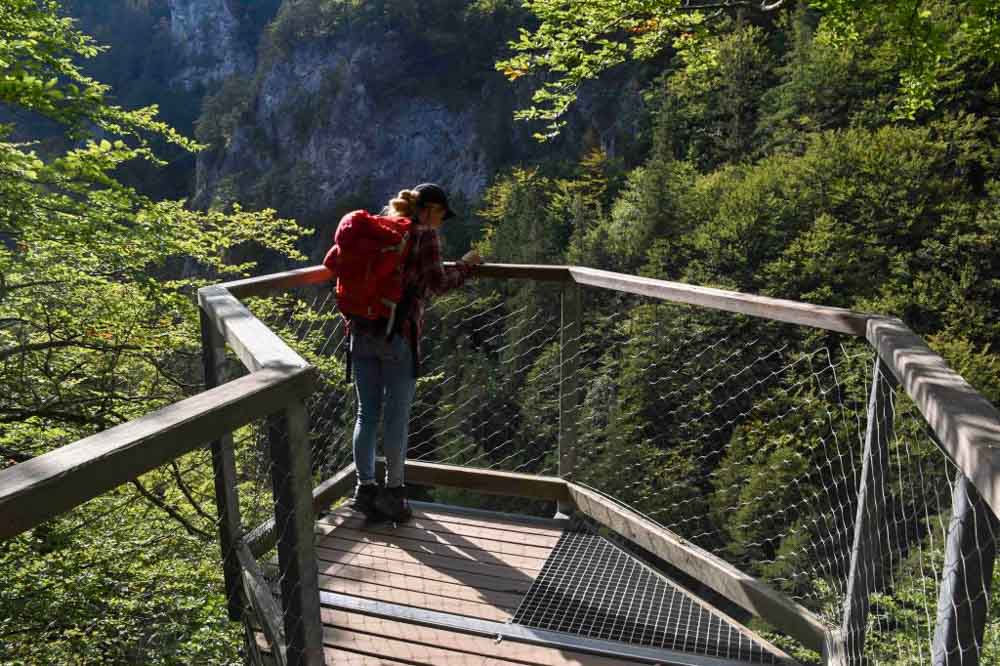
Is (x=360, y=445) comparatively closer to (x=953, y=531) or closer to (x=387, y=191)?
(x=953, y=531)

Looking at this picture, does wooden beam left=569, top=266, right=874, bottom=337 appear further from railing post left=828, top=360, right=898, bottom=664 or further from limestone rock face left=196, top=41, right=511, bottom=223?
limestone rock face left=196, top=41, right=511, bottom=223

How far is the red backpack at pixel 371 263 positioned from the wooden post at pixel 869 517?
168 centimetres

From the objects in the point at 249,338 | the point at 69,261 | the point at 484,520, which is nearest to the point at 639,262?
the point at 69,261

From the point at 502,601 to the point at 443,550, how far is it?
1.49ft

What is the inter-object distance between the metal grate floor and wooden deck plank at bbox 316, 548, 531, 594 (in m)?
0.10

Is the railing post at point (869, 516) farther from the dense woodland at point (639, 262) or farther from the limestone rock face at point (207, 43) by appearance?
the limestone rock face at point (207, 43)

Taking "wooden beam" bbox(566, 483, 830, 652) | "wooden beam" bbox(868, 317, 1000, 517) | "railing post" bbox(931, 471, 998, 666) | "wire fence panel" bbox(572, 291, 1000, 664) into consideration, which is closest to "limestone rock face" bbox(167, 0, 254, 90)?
"wire fence panel" bbox(572, 291, 1000, 664)

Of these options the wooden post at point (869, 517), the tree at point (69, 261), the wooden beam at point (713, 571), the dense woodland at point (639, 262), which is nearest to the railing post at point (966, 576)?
the dense woodland at point (639, 262)

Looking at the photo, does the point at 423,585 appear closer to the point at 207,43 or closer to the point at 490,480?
the point at 490,480

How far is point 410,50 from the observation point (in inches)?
1399

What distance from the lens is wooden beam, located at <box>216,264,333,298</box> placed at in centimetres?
264

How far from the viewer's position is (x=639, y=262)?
1708cm

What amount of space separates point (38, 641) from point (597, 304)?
504 inches

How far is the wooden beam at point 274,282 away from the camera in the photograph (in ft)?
8.66
